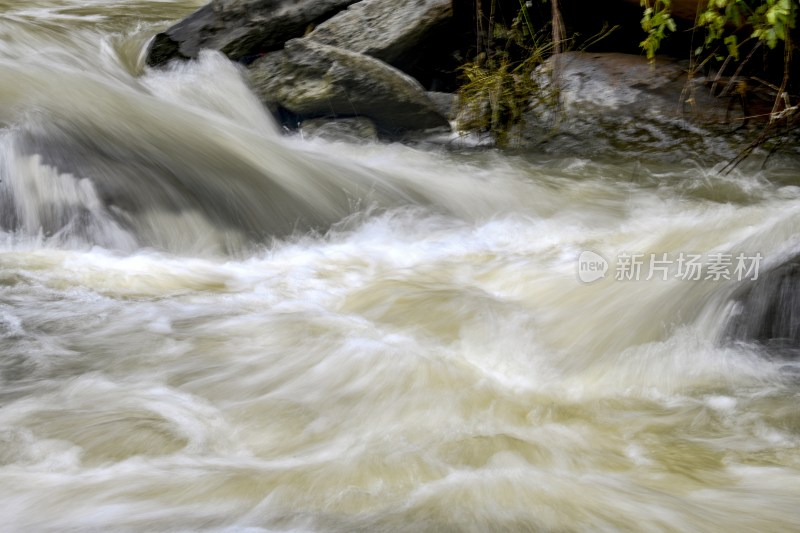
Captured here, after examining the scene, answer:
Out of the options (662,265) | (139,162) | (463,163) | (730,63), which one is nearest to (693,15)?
(730,63)

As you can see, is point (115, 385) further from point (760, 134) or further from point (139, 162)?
point (760, 134)

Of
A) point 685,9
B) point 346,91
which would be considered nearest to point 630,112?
point 685,9

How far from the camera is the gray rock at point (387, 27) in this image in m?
6.41

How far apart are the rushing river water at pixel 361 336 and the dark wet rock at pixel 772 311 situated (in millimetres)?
50

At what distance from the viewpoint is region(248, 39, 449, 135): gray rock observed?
6070mm

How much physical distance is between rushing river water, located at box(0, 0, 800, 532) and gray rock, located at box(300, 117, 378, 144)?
26 cm

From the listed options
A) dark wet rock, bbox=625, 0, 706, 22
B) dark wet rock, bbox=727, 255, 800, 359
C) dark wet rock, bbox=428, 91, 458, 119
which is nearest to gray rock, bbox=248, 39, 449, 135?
dark wet rock, bbox=428, 91, 458, 119

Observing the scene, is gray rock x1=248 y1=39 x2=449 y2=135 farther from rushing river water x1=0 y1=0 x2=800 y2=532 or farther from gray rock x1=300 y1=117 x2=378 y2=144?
rushing river water x1=0 y1=0 x2=800 y2=532

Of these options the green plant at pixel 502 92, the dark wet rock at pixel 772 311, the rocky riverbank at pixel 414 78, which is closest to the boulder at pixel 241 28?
the rocky riverbank at pixel 414 78

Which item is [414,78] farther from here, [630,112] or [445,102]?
[630,112]

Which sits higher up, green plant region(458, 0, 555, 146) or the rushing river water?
green plant region(458, 0, 555, 146)

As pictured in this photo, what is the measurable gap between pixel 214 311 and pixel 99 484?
1.34m

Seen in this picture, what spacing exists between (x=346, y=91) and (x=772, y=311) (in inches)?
148

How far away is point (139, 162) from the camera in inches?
176
